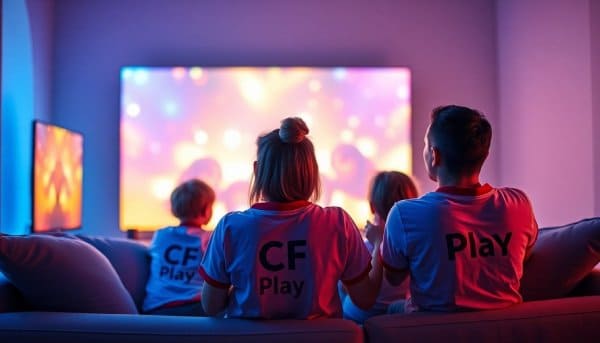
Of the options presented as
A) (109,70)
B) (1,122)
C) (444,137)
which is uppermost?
(109,70)

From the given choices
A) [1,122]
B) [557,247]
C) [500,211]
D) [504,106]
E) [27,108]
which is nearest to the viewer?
[500,211]

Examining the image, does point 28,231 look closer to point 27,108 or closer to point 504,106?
point 27,108

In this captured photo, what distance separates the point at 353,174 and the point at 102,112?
6.44 ft

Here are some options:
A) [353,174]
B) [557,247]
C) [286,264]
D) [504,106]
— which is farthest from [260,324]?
[504,106]

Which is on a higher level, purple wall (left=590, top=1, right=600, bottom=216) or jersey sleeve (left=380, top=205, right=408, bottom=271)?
purple wall (left=590, top=1, right=600, bottom=216)

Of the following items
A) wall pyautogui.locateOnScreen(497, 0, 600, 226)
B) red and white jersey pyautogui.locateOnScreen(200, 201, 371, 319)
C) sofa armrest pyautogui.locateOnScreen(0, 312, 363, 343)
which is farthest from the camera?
wall pyautogui.locateOnScreen(497, 0, 600, 226)

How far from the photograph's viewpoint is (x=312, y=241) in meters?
1.74

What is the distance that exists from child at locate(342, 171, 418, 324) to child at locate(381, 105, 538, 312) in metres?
0.50

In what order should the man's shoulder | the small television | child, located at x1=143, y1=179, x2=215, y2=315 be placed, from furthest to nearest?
1. the small television
2. child, located at x1=143, y1=179, x2=215, y2=315
3. the man's shoulder

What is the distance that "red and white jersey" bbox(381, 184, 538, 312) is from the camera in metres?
1.75

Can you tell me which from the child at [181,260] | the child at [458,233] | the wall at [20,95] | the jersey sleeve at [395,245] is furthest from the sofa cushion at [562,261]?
the wall at [20,95]

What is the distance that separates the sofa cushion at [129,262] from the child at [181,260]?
0.04m

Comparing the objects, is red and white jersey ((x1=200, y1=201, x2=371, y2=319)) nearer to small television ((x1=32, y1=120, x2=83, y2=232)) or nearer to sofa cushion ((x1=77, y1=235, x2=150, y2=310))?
sofa cushion ((x1=77, y1=235, x2=150, y2=310))

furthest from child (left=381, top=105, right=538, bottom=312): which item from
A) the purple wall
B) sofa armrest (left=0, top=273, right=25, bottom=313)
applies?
the purple wall
